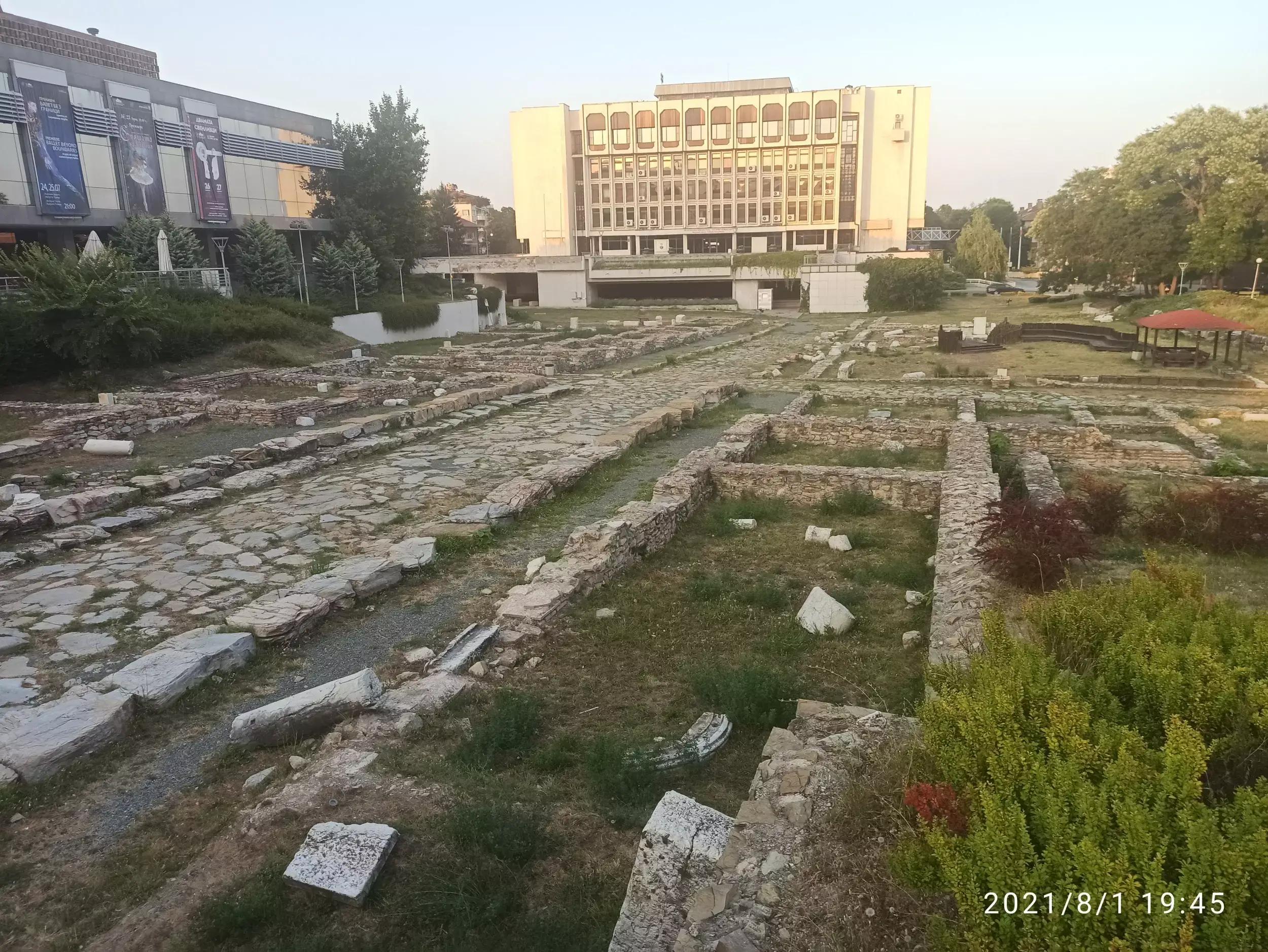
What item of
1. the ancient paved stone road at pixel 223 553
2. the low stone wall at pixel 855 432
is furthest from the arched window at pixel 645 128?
the low stone wall at pixel 855 432

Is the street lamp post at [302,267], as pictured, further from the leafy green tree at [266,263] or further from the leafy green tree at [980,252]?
the leafy green tree at [980,252]

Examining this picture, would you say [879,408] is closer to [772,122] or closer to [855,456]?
[855,456]

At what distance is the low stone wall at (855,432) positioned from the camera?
11938 millimetres

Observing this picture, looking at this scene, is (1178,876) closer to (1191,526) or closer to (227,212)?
(1191,526)

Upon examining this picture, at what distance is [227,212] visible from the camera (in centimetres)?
3117

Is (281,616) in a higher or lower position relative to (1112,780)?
lower

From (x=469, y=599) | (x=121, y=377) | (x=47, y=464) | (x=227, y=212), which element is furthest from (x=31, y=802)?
(x=227, y=212)

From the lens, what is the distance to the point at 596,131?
6384 centimetres

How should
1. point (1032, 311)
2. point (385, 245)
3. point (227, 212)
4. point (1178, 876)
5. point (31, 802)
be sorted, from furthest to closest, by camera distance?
point (1032, 311), point (385, 245), point (227, 212), point (31, 802), point (1178, 876)

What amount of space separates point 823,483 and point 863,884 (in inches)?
270

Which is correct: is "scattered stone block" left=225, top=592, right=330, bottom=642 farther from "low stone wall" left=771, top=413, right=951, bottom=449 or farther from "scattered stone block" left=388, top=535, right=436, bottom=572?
"low stone wall" left=771, top=413, right=951, bottom=449

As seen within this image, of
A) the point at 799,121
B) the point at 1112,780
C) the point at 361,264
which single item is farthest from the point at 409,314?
the point at 799,121

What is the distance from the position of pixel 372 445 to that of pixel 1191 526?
9935 mm

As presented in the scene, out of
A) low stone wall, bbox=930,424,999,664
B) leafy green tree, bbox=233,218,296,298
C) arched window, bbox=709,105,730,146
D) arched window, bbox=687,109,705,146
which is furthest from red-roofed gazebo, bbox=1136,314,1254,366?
arched window, bbox=687,109,705,146
